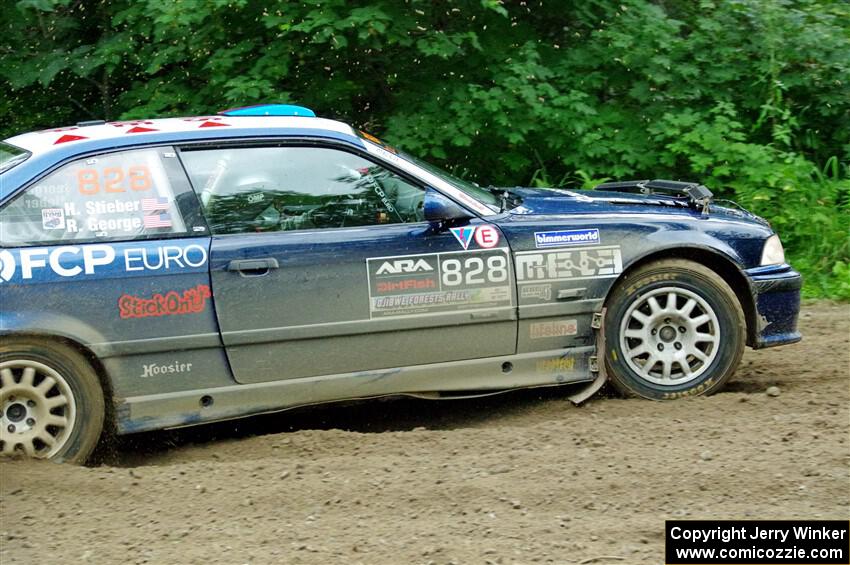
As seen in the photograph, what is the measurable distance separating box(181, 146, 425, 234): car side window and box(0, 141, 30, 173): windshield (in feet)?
2.47

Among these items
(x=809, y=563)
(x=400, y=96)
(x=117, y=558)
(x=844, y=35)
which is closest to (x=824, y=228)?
(x=844, y=35)

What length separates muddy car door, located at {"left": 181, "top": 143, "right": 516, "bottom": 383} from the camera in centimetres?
505

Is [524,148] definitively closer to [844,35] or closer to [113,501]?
[844,35]

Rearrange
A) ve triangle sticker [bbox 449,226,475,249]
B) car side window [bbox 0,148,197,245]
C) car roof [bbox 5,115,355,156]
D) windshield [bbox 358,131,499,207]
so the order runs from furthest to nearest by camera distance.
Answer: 1. windshield [bbox 358,131,499,207]
2. ve triangle sticker [bbox 449,226,475,249]
3. car roof [bbox 5,115,355,156]
4. car side window [bbox 0,148,197,245]

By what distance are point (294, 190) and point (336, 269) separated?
18.3 inches

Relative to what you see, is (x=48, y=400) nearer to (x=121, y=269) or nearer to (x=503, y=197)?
(x=121, y=269)

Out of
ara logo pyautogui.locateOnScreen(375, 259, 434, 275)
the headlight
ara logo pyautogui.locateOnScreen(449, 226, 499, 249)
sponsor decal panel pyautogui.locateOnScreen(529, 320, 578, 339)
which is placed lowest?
sponsor decal panel pyautogui.locateOnScreen(529, 320, 578, 339)

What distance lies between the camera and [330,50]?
28.2ft

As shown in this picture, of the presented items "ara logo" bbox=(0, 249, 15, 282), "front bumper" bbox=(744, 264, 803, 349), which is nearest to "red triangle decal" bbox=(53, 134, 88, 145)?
"ara logo" bbox=(0, 249, 15, 282)

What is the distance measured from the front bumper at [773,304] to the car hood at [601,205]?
34 cm

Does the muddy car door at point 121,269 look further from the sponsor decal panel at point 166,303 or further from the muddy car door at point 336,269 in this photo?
the muddy car door at point 336,269

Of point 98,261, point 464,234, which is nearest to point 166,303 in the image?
point 98,261

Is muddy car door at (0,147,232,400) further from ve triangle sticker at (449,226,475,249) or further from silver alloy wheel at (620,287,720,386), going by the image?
silver alloy wheel at (620,287,720,386)

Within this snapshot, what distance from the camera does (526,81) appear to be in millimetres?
8516
